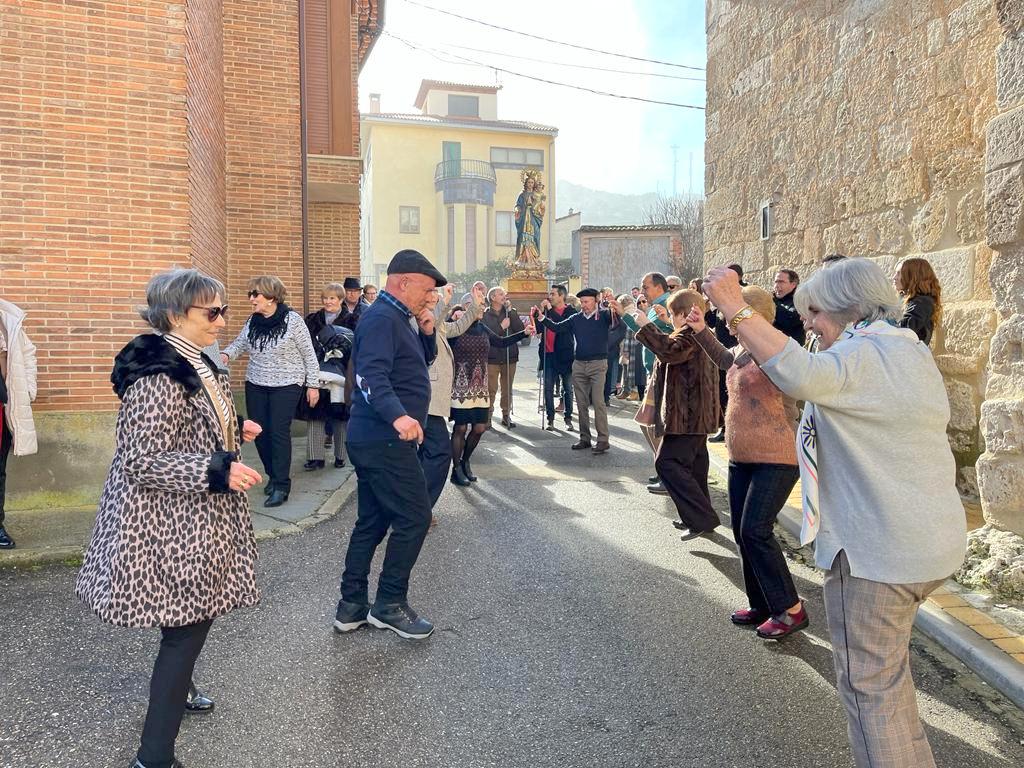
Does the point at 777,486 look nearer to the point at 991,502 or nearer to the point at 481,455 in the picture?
the point at 991,502

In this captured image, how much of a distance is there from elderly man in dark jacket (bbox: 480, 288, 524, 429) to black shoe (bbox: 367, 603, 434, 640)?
3.96 metres

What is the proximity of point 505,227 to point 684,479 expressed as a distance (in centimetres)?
4640

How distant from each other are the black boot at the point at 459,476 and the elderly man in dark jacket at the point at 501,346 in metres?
0.70

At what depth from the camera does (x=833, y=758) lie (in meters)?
3.05

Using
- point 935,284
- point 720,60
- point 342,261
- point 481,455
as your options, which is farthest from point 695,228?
point 935,284

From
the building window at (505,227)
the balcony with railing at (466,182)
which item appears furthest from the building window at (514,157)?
the building window at (505,227)

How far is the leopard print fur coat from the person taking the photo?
268 centimetres

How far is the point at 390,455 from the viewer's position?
4211 mm

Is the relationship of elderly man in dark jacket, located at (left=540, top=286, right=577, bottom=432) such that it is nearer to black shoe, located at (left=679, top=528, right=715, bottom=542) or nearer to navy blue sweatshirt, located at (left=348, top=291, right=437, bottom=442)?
black shoe, located at (left=679, top=528, right=715, bottom=542)

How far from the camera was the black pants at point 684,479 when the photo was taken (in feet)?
19.1

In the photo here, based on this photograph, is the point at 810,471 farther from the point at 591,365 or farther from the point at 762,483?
the point at 591,365

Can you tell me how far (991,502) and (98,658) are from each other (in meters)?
5.06

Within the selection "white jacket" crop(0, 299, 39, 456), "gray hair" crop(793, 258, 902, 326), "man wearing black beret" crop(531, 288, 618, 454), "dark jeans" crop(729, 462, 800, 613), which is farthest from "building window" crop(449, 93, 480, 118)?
"gray hair" crop(793, 258, 902, 326)

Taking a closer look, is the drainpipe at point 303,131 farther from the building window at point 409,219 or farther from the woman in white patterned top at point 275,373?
the building window at point 409,219
